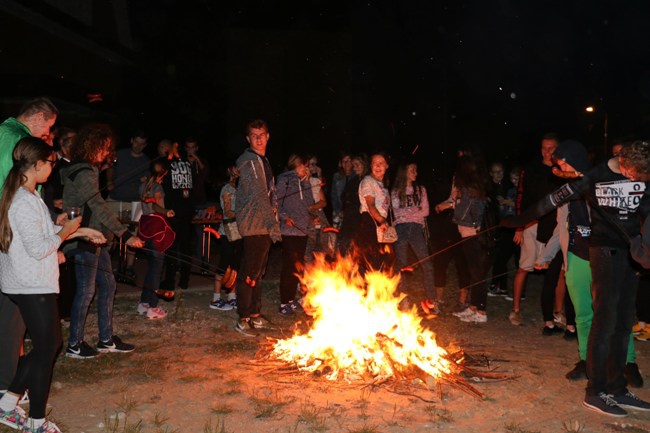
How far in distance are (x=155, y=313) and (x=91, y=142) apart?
9.19 feet

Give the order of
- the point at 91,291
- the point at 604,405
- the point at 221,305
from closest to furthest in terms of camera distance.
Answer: the point at 604,405, the point at 91,291, the point at 221,305

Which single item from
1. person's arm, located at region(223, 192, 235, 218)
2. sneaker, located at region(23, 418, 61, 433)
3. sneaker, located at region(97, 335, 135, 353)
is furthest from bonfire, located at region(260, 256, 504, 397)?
person's arm, located at region(223, 192, 235, 218)

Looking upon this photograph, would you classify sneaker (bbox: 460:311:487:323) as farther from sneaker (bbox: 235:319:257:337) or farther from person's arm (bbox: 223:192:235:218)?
person's arm (bbox: 223:192:235:218)

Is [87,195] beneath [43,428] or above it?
above

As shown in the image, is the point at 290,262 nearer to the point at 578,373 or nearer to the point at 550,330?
the point at 550,330

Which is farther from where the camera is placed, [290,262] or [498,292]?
[498,292]

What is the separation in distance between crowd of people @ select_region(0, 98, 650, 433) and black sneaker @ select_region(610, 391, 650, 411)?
13mm

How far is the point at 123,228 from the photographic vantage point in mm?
6316

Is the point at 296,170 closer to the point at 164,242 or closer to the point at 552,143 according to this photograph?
the point at 164,242

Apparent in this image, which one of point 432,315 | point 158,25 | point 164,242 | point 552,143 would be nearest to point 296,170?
point 164,242

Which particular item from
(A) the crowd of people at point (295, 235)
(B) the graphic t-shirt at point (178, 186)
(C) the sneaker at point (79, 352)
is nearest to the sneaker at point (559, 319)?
(A) the crowd of people at point (295, 235)

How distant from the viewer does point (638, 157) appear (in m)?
5.04

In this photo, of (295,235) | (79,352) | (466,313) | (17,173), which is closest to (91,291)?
(79,352)

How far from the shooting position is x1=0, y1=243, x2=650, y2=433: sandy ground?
4.95m
